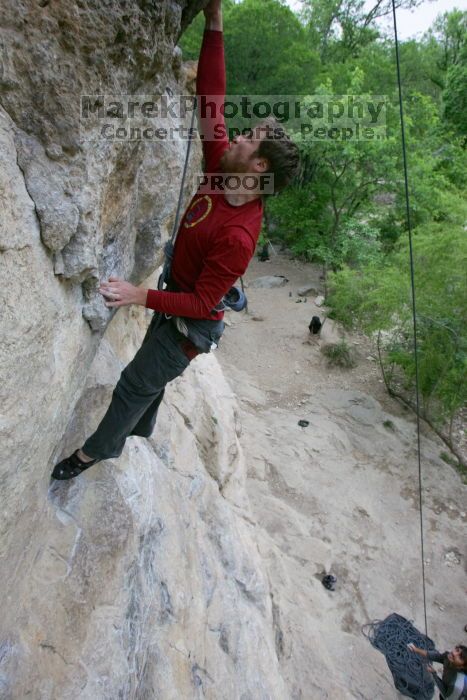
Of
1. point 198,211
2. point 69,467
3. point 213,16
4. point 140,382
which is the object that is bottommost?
point 69,467

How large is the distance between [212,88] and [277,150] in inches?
25.2

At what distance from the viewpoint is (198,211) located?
2295 mm

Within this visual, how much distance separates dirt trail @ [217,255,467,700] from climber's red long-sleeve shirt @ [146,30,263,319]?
3.59 meters

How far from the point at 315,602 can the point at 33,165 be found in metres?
5.58

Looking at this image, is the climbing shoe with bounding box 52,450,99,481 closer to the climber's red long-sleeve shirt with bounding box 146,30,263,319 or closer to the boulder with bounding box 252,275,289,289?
the climber's red long-sleeve shirt with bounding box 146,30,263,319

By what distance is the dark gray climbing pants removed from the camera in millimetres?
2438

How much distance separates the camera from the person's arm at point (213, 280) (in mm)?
2057

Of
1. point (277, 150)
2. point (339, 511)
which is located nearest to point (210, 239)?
point (277, 150)

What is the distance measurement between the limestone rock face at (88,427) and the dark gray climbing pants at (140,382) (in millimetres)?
223

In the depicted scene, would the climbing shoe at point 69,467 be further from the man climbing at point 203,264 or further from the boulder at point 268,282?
the boulder at point 268,282

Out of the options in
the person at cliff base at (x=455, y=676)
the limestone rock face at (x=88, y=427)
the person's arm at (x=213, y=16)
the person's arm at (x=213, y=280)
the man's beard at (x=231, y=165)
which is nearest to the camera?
the limestone rock face at (x=88, y=427)

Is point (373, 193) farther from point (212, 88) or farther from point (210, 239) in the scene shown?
point (210, 239)

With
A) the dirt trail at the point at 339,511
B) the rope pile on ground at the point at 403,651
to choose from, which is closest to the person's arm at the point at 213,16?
the dirt trail at the point at 339,511

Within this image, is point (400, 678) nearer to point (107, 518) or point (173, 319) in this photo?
point (107, 518)
